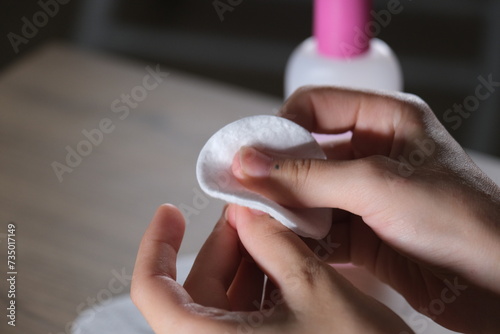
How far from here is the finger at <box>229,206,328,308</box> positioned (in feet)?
1.37

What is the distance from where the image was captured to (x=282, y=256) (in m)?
0.44

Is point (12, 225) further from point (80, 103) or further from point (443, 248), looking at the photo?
point (443, 248)

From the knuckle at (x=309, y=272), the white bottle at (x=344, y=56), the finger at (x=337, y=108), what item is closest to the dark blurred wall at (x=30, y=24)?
the white bottle at (x=344, y=56)

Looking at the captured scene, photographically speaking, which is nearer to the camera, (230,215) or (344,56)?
(230,215)

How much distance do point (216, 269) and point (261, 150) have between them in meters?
0.09

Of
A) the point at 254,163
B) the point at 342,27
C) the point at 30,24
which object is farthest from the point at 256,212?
the point at 30,24

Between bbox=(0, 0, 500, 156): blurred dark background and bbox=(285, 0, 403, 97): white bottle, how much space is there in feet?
3.63

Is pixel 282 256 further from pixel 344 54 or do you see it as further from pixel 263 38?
pixel 263 38

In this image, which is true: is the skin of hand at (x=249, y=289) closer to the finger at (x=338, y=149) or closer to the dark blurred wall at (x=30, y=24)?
the finger at (x=338, y=149)

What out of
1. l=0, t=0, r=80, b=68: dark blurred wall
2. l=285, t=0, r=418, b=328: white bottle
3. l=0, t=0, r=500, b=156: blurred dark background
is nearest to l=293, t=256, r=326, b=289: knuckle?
l=285, t=0, r=418, b=328: white bottle

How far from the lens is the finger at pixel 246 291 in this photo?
0.51 meters

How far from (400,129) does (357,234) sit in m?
0.11

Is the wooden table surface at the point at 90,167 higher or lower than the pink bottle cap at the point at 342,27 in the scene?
lower

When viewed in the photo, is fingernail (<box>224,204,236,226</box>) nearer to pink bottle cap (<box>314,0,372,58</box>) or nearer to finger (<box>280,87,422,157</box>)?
finger (<box>280,87,422,157</box>)
